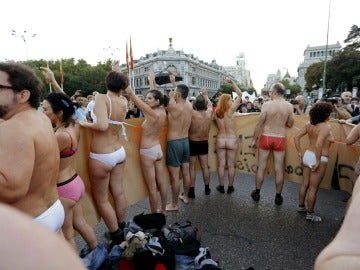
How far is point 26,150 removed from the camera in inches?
59.6

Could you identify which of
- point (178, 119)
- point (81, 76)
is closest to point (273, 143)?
point (178, 119)

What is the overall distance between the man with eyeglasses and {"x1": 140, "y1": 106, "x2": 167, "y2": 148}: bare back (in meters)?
2.04

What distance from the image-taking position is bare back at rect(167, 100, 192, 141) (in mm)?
4301

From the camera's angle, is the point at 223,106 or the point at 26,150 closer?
the point at 26,150

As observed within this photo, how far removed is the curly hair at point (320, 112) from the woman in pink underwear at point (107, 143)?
2.58 metres

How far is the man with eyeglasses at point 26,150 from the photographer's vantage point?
148 cm

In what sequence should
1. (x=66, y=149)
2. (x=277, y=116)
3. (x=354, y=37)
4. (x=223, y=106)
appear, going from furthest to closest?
(x=354, y=37)
(x=223, y=106)
(x=277, y=116)
(x=66, y=149)

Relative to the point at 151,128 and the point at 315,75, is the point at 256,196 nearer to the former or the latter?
the point at 151,128

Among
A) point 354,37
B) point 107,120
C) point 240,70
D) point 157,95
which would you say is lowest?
point 107,120

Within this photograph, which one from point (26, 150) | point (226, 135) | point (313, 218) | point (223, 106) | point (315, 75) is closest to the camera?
point (26, 150)

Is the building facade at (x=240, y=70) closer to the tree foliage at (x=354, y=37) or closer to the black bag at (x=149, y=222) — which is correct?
the tree foliage at (x=354, y=37)

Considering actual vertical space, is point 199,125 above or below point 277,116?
below

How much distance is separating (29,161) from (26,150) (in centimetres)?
6

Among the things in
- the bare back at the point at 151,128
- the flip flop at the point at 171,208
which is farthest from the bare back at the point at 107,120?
the flip flop at the point at 171,208
